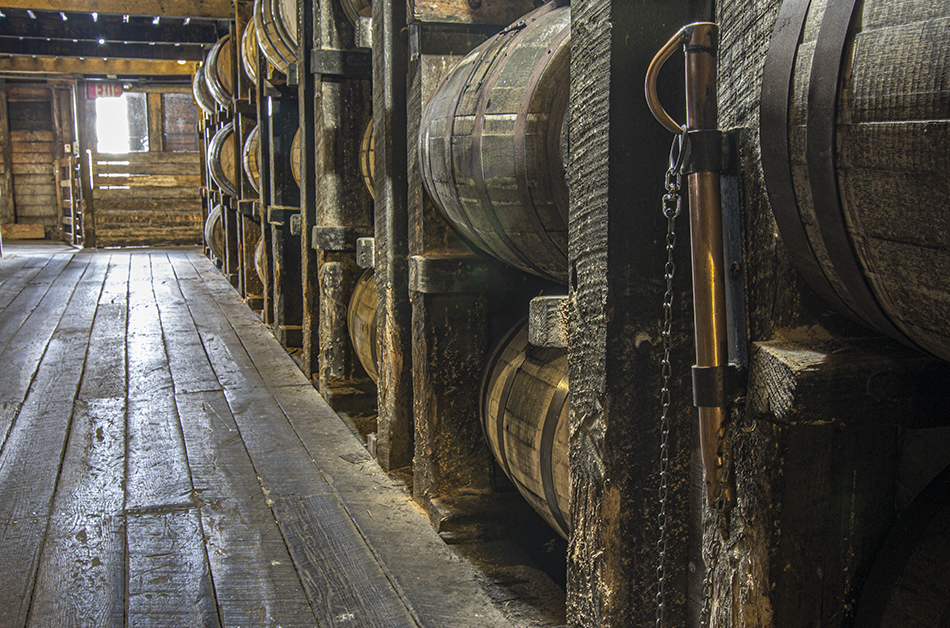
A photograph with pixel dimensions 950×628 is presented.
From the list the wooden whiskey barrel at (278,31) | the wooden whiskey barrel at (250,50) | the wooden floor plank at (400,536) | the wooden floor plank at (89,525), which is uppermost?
the wooden whiskey barrel at (250,50)

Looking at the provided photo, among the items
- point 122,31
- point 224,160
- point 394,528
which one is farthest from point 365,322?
point 122,31

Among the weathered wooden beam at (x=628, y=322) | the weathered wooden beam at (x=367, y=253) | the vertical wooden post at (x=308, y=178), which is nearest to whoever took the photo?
the weathered wooden beam at (x=628, y=322)

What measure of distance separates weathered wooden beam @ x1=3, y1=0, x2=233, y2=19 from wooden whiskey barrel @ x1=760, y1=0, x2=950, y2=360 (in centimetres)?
1043

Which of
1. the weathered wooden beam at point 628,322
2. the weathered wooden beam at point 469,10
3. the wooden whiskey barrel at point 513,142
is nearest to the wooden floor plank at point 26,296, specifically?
the weathered wooden beam at point 469,10

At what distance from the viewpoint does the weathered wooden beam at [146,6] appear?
1014 cm

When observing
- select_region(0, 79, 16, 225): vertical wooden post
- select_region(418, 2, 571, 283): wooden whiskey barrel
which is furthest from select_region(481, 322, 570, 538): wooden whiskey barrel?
select_region(0, 79, 16, 225): vertical wooden post

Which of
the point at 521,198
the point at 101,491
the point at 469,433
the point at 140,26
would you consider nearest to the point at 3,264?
the point at 140,26

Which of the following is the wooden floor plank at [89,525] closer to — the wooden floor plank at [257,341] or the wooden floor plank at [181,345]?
the wooden floor plank at [181,345]

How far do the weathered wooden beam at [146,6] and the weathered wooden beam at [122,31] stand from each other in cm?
236

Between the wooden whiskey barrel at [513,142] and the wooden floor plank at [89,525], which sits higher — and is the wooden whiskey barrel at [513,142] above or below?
above

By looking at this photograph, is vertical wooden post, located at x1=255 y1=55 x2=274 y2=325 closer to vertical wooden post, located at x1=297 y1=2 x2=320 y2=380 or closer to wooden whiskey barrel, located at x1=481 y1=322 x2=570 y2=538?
vertical wooden post, located at x1=297 y1=2 x2=320 y2=380

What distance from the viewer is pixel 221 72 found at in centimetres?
818

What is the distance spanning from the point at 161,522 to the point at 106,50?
1313 centimetres

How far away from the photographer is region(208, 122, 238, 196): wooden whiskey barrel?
26.7 ft
